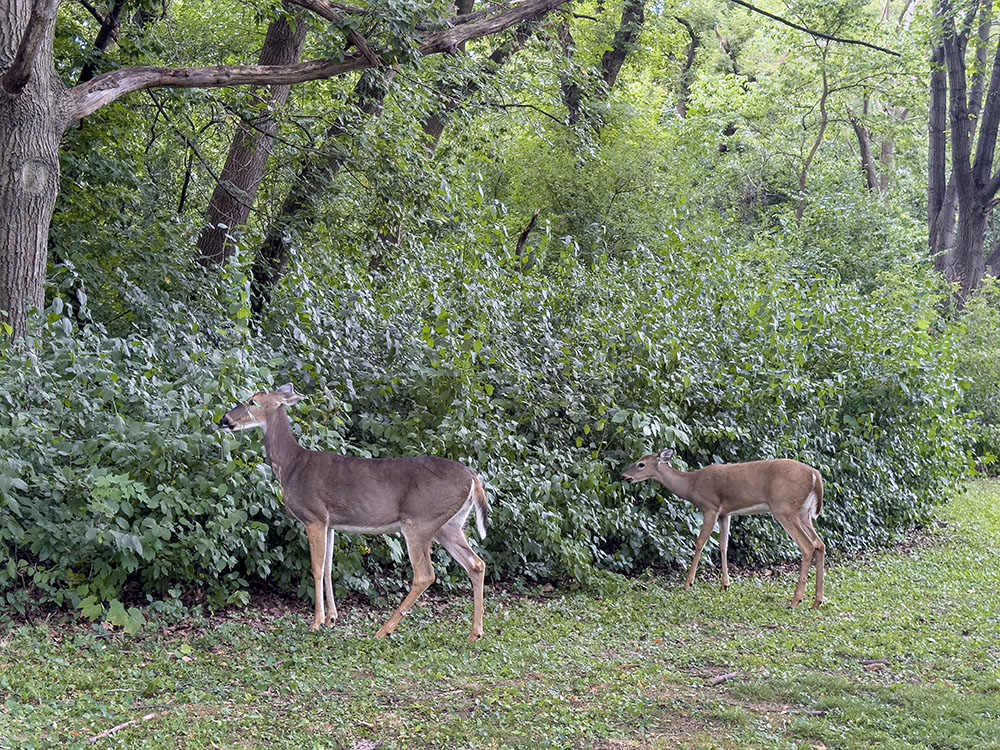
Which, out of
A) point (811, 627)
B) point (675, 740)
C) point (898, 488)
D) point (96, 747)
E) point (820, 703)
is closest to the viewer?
point (96, 747)

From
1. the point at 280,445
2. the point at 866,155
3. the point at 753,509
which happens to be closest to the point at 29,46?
the point at 280,445

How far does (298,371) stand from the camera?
892 centimetres

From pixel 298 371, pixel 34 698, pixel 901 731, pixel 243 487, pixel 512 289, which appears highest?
pixel 512 289

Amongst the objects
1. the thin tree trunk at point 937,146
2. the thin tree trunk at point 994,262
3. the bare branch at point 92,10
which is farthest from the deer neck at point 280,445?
the thin tree trunk at point 994,262

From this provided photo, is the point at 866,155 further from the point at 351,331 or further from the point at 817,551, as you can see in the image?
the point at 351,331

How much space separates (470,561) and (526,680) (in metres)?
→ 1.34

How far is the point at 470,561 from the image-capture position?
24.6ft

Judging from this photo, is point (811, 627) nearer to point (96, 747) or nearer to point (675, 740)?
point (675, 740)

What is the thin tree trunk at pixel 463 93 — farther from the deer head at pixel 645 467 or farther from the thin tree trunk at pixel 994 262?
the thin tree trunk at pixel 994 262

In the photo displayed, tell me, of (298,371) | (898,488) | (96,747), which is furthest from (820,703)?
(898,488)

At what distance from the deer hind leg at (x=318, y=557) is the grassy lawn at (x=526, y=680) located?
0.61 feet

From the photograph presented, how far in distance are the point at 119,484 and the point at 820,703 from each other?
4.13m

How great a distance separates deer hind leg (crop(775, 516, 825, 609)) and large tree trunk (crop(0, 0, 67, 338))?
21.0 ft

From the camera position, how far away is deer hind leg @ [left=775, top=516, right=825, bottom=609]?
30.6ft
